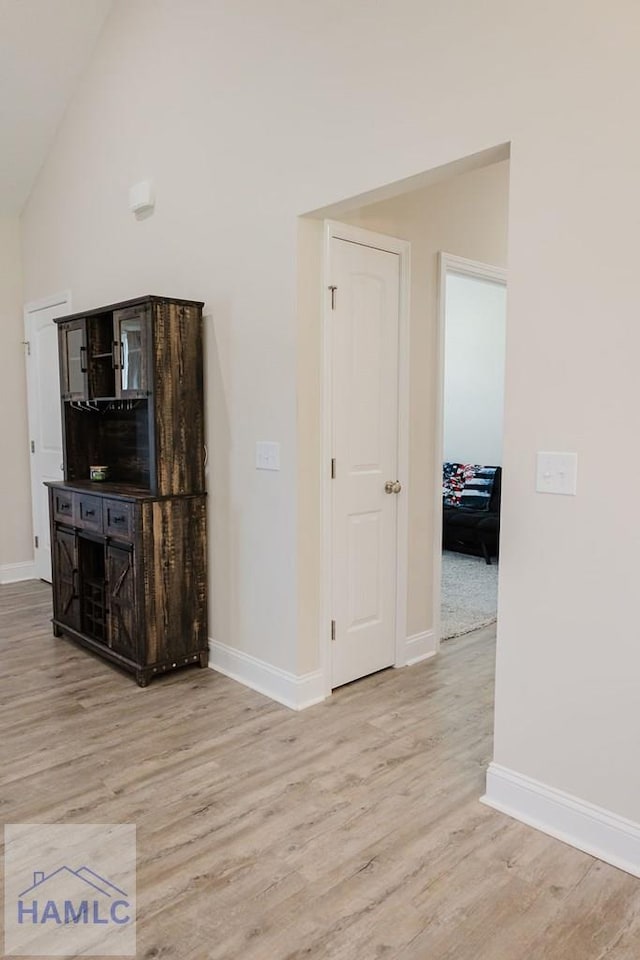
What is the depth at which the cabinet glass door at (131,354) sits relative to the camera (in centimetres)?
327

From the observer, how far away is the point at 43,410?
517 cm

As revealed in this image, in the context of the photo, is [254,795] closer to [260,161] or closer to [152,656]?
[152,656]

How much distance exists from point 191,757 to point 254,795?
379mm

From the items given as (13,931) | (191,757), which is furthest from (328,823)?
(13,931)

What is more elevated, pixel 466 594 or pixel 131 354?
pixel 131 354

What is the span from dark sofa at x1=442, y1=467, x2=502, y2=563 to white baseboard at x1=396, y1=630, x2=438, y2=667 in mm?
2497

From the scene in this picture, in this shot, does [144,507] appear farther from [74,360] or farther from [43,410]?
[43,410]

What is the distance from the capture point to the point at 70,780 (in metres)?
2.49

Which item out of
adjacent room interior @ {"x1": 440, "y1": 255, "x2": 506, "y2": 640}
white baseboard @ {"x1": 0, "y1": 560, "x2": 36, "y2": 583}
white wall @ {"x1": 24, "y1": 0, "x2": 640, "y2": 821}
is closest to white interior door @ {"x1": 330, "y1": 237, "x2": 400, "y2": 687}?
white wall @ {"x1": 24, "y1": 0, "x2": 640, "y2": 821}

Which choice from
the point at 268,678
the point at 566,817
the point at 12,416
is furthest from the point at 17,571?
the point at 566,817

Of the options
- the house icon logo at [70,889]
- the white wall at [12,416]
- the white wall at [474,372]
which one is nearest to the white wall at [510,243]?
the house icon logo at [70,889]

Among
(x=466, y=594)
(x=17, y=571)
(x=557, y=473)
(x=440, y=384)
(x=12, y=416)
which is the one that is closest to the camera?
(x=557, y=473)

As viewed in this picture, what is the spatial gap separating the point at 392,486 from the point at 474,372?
4.37m

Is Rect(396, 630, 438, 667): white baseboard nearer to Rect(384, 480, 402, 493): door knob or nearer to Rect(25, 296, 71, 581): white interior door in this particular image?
Rect(384, 480, 402, 493): door knob
